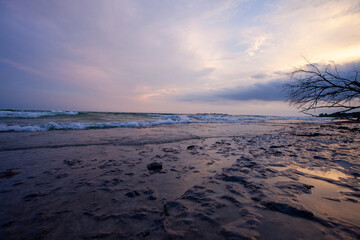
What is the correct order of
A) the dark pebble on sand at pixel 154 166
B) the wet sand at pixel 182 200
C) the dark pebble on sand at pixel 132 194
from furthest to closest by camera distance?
the dark pebble on sand at pixel 154 166 < the dark pebble on sand at pixel 132 194 < the wet sand at pixel 182 200

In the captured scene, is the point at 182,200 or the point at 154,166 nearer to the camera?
the point at 182,200

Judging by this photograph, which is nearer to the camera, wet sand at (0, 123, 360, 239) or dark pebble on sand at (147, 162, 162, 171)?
wet sand at (0, 123, 360, 239)

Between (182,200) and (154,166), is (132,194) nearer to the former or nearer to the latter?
(182,200)

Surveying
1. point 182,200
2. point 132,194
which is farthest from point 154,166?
point 182,200

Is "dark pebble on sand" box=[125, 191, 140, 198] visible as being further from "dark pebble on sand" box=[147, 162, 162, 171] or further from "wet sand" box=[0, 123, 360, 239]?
"dark pebble on sand" box=[147, 162, 162, 171]

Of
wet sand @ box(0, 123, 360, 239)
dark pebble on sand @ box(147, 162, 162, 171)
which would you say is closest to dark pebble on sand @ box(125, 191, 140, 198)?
wet sand @ box(0, 123, 360, 239)

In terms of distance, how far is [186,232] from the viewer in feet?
3.64

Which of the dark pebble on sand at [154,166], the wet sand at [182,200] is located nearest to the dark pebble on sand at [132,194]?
the wet sand at [182,200]

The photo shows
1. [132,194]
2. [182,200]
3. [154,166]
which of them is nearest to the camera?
[182,200]

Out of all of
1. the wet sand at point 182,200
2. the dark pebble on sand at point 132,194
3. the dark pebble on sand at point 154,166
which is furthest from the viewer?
the dark pebble on sand at point 154,166

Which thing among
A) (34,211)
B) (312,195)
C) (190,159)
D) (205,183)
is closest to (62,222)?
(34,211)

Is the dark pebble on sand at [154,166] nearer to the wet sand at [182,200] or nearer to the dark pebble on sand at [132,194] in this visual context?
the wet sand at [182,200]

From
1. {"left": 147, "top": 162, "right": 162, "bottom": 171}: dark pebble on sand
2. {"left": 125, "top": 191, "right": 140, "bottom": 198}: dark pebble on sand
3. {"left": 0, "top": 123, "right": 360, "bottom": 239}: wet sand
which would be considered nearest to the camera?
{"left": 0, "top": 123, "right": 360, "bottom": 239}: wet sand

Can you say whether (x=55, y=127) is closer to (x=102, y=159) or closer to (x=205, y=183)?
(x=102, y=159)
